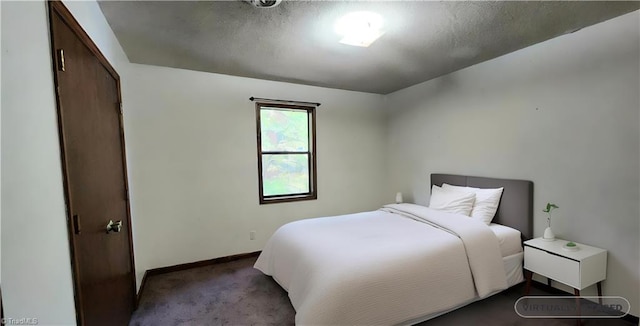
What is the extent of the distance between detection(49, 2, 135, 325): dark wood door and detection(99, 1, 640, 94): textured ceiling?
0.55 m

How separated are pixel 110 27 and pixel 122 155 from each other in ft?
3.29

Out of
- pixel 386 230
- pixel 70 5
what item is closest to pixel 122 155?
pixel 70 5

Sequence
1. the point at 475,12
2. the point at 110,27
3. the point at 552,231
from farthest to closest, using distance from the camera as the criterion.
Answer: the point at 552,231, the point at 110,27, the point at 475,12

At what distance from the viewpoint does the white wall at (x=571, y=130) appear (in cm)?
202

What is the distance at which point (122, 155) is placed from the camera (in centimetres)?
219

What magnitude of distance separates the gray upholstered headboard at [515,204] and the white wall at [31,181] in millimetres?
3448

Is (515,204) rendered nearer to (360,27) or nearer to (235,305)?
(360,27)

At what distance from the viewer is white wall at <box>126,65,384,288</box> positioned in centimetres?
292

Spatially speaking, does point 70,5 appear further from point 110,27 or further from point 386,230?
point 386,230

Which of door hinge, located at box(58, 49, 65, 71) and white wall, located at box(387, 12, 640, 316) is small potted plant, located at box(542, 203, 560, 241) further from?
door hinge, located at box(58, 49, 65, 71)

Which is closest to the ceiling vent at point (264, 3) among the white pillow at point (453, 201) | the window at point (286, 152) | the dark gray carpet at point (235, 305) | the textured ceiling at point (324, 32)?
the textured ceiling at point (324, 32)

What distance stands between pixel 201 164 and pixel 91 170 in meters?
1.78

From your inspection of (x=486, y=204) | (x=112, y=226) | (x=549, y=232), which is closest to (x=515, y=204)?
(x=486, y=204)

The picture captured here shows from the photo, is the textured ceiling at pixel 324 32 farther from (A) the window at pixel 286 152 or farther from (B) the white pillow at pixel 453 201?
(B) the white pillow at pixel 453 201
